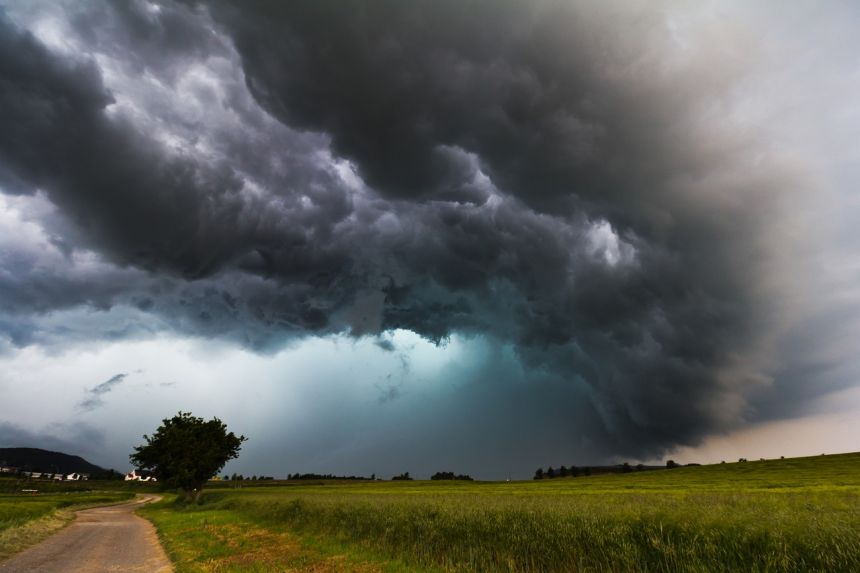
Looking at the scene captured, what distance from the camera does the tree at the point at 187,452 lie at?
2965 inches

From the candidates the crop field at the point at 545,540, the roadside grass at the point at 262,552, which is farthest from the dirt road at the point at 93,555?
the crop field at the point at 545,540

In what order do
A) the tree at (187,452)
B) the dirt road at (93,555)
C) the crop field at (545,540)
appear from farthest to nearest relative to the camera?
the tree at (187,452) → the dirt road at (93,555) → the crop field at (545,540)

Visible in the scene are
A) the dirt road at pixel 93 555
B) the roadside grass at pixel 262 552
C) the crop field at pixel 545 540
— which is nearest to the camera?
the crop field at pixel 545 540

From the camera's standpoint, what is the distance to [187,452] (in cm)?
7656

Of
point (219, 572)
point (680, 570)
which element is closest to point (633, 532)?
point (680, 570)

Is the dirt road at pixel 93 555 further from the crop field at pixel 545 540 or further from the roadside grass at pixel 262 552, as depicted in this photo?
the crop field at pixel 545 540

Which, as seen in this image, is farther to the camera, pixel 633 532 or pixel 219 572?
pixel 219 572

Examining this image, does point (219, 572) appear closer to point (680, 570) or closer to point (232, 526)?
point (680, 570)

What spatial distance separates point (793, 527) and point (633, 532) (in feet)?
15.8

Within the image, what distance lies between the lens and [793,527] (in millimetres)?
13156

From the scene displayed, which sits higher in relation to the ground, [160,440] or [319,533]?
[160,440]

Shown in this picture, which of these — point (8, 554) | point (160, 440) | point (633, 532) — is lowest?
point (8, 554)

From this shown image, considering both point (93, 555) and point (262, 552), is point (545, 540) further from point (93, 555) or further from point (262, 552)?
point (93, 555)

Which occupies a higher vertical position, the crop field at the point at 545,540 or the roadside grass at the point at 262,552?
the crop field at the point at 545,540
